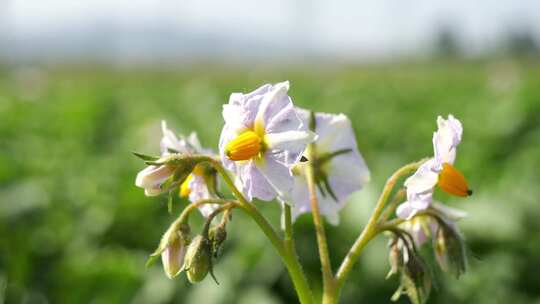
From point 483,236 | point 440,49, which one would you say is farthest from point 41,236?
point 440,49

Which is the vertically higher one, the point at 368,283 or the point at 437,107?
the point at 368,283

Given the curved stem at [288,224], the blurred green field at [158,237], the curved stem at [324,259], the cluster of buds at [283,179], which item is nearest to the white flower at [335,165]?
the cluster of buds at [283,179]

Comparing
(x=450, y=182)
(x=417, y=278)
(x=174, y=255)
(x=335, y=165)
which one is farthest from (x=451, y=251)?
(x=174, y=255)

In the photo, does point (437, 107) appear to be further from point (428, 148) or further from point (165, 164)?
point (165, 164)

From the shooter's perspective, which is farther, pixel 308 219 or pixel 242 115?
pixel 308 219

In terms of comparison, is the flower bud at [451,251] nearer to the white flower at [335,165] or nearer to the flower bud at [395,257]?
the flower bud at [395,257]
